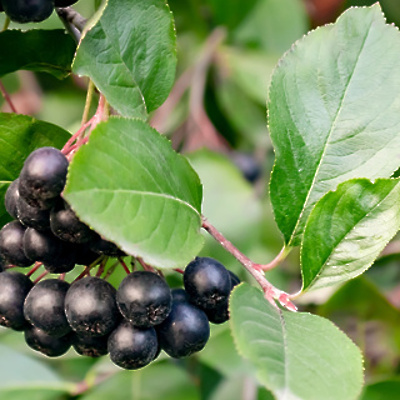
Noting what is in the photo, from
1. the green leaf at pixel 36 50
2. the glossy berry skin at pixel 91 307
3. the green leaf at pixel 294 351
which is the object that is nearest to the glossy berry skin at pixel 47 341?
the glossy berry skin at pixel 91 307

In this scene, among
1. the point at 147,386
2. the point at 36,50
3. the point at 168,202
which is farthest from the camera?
the point at 147,386

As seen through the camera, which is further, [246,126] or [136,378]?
[246,126]

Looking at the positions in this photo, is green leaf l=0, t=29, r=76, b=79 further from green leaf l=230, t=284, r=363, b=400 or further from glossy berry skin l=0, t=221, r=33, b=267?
green leaf l=230, t=284, r=363, b=400

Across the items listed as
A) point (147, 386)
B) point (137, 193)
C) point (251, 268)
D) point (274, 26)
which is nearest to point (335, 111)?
point (251, 268)

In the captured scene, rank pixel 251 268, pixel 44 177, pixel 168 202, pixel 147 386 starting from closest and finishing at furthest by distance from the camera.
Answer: pixel 44 177, pixel 168 202, pixel 251 268, pixel 147 386

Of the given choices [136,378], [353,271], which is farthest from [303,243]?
[136,378]

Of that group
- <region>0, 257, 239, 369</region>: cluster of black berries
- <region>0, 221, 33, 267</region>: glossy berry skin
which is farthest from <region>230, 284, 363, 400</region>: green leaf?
<region>0, 221, 33, 267</region>: glossy berry skin

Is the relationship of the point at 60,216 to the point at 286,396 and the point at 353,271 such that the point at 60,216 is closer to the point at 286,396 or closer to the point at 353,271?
the point at 286,396

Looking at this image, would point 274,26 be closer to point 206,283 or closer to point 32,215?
point 206,283
